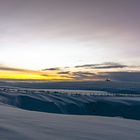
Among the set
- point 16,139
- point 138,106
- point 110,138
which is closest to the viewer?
point 16,139

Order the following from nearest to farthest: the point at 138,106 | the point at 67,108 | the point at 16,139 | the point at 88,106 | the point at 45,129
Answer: the point at 16,139, the point at 45,129, the point at 67,108, the point at 138,106, the point at 88,106

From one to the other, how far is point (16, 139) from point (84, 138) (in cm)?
148

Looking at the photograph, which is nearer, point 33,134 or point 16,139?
point 16,139

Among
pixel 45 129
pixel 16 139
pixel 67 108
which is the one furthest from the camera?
pixel 67 108

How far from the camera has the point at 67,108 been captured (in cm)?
6131

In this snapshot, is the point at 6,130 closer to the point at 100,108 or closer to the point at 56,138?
the point at 56,138

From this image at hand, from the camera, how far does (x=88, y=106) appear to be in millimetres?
72000

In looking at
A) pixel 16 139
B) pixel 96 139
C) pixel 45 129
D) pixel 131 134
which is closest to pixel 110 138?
pixel 96 139

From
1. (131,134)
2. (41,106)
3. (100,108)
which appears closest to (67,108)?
(41,106)

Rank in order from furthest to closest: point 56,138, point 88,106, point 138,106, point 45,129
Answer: point 88,106 → point 138,106 → point 45,129 → point 56,138

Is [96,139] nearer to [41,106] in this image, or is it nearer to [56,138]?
[56,138]

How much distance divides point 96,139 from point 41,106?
56932 millimetres

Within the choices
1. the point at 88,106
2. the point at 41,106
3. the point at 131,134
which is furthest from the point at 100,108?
the point at 131,134

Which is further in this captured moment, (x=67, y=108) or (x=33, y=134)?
(x=67, y=108)
